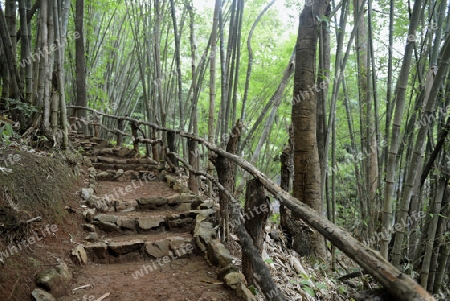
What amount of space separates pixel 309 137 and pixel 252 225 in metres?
1.34

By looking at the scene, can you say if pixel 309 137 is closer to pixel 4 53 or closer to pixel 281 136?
pixel 4 53

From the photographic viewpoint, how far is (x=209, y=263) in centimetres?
252

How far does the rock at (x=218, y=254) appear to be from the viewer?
7.63 feet

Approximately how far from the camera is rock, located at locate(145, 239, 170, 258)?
2.67 m

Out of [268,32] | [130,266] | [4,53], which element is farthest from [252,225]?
[268,32]

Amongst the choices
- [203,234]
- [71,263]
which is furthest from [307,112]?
[71,263]

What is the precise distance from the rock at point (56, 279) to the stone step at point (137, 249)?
0.39m

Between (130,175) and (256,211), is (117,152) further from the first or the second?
(256,211)

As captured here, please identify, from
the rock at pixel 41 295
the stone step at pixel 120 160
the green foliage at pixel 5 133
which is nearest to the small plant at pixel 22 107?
the green foliage at pixel 5 133

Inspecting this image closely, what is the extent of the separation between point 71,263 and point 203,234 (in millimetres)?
956

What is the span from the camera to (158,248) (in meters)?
2.69

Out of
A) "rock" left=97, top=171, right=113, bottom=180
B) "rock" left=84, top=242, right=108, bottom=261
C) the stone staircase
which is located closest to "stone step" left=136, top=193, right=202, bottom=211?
the stone staircase

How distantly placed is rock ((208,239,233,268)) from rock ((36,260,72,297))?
3.06ft

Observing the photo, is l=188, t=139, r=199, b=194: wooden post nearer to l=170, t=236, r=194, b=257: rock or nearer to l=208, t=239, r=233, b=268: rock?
l=170, t=236, r=194, b=257: rock
